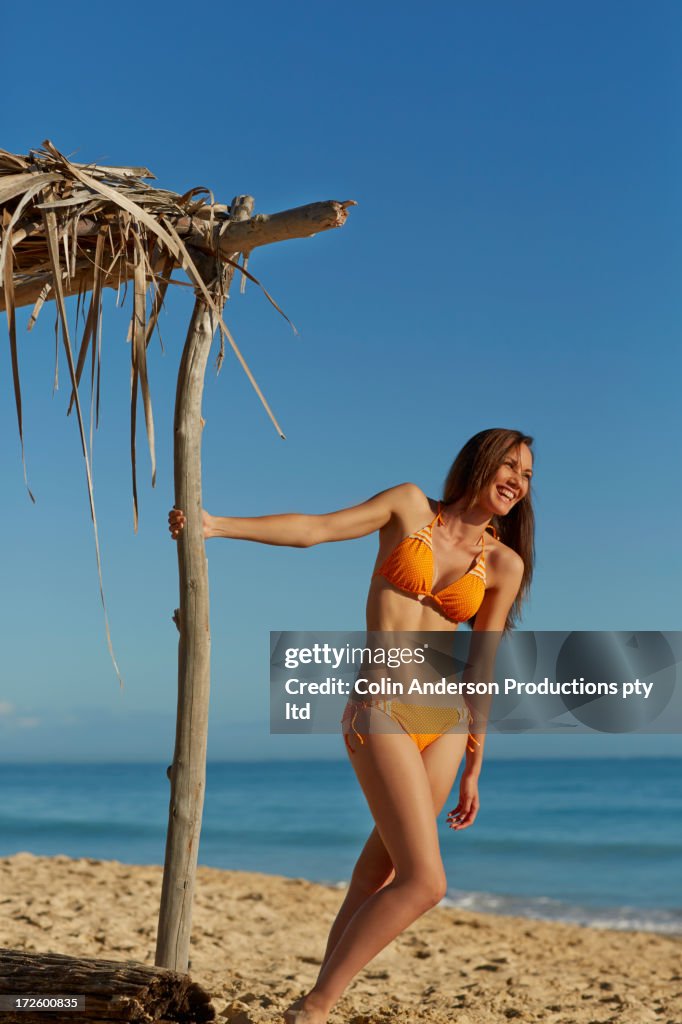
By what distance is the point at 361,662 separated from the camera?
3.06 metres

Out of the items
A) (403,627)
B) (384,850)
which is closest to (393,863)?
(384,850)

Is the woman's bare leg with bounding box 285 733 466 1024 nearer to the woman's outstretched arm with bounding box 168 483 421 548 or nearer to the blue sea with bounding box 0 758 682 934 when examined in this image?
the woman's outstretched arm with bounding box 168 483 421 548

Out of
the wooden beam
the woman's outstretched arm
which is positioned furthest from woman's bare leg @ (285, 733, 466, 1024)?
the wooden beam

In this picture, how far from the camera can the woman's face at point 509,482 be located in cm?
308

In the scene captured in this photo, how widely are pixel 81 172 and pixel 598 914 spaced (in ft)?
32.0

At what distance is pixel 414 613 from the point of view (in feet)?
10.1

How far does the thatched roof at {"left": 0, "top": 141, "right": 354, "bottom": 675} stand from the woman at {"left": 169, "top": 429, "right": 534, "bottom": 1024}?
487 mm

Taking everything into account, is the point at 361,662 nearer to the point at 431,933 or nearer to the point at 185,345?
the point at 185,345

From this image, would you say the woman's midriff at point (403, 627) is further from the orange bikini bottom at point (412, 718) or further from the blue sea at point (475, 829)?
the blue sea at point (475, 829)

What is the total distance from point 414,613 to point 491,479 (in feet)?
1.54

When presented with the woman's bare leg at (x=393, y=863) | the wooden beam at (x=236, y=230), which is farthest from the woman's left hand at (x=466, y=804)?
the wooden beam at (x=236, y=230)

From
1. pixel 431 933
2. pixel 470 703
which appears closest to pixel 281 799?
pixel 431 933

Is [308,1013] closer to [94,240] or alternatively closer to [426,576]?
[426,576]

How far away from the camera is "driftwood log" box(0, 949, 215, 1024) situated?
2.67m
